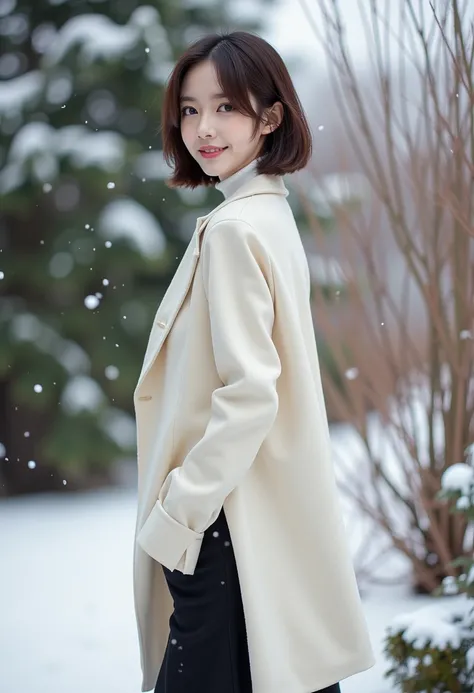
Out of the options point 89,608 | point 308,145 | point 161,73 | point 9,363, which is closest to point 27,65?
point 161,73

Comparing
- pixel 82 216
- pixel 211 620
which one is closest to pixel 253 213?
pixel 211 620

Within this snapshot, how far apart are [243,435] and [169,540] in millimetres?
203

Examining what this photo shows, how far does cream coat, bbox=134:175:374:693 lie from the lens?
1308mm

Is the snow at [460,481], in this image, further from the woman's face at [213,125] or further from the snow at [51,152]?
the snow at [51,152]

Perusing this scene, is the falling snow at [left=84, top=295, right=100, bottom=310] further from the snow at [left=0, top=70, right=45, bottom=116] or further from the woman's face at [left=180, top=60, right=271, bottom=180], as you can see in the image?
the woman's face at [left=180, top=60, right=271, bottom=180]

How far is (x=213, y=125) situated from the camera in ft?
4.72

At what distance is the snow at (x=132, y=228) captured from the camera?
5.07 m

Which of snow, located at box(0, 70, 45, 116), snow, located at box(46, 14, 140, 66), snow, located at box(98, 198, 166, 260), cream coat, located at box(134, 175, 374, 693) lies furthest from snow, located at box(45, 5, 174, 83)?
cream coat, located at box(134, 175, 374, 693)

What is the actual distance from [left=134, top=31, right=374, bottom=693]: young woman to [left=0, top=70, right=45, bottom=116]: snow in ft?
13.1

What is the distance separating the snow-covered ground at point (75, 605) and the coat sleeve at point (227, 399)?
130 centimetres

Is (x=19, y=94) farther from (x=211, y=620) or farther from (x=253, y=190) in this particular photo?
(x=211, y=620)

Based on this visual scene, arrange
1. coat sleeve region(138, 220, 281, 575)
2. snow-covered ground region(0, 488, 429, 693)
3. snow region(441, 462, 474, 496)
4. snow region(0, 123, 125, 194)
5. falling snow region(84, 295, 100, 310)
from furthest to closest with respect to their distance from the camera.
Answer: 1. falling snow region(84, 295, 100, 310)
2. snow region(0, 123, 125, 194)
3. snow-covered ground region(0, 488, 429, 693)
4. snow region(441, 462, 474, 496)
5. coat sleeve region(138, 220, 281, 575)

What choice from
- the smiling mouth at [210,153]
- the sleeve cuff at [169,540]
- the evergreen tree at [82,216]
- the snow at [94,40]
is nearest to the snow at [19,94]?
the evergreen tree at [82,216]

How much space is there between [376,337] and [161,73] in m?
3.04
